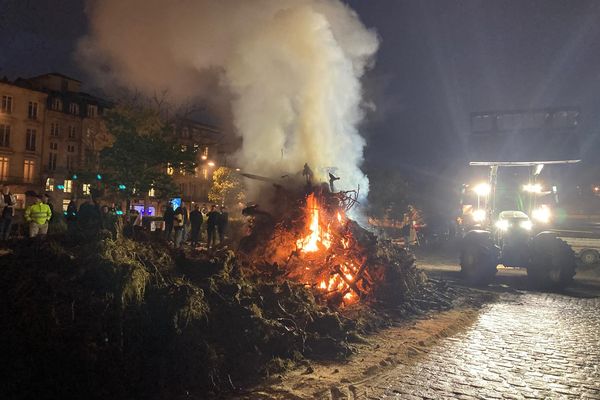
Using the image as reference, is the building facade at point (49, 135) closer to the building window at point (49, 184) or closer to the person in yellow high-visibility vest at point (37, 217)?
the building window at point (49, 184)

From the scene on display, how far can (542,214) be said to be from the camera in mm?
16594

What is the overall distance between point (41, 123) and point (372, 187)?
121 feet

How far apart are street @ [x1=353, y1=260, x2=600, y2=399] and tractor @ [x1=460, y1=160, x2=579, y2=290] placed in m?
3.78

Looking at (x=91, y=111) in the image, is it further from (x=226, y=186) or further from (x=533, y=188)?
(x=533, y=188)

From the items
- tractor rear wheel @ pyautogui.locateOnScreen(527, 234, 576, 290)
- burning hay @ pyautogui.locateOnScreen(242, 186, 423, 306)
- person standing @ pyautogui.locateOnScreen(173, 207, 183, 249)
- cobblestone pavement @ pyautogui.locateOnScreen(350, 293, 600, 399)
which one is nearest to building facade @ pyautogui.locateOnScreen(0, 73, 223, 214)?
person standing @ pyautogui.locateOnScreen(173, 207, 183, 249)

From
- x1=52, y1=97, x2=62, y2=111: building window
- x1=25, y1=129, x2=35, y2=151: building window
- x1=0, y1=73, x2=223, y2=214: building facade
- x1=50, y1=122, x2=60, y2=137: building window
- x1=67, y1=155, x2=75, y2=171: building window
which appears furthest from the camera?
x1=67, y1=155, x2=75, y2=171: building window

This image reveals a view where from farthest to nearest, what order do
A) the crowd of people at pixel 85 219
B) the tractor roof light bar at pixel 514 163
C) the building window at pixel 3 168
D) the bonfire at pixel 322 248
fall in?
the building window at pixel 3 168 < the tractor roof light bar at pixel 514 163 < the bonfire at pixel 322 248 < the crowd of people at pixel 85 219

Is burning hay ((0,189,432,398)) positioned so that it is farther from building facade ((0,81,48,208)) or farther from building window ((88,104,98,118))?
building window ((88,104,98,118))

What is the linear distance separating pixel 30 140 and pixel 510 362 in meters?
52.2

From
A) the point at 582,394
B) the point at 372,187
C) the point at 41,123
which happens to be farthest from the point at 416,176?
the point at 582,394

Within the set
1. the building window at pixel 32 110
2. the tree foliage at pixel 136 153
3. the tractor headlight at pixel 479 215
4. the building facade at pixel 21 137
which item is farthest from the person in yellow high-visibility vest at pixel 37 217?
the building window at pixel 32 110

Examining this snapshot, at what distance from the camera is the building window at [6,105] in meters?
44.7

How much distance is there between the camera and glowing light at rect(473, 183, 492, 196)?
1758 cm

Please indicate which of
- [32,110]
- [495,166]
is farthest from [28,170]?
[495,166]
